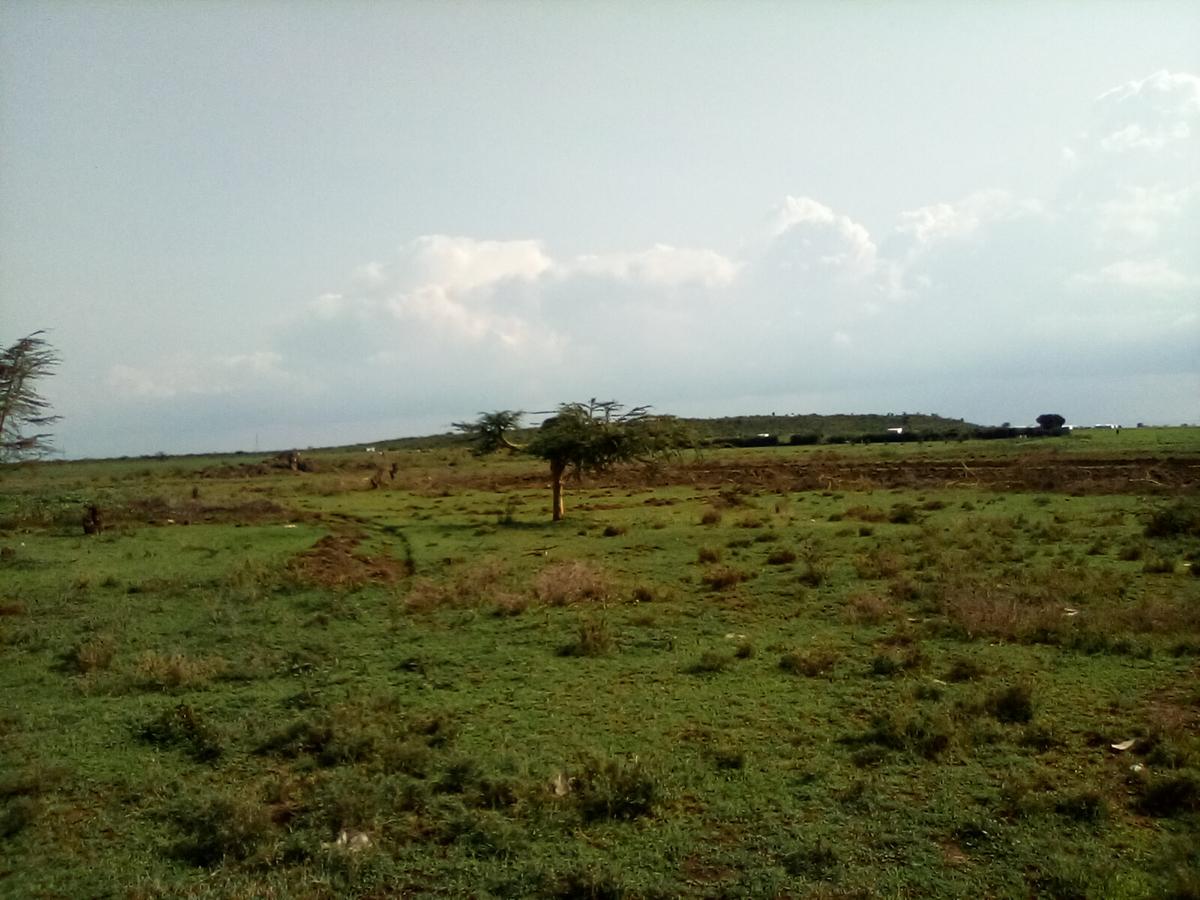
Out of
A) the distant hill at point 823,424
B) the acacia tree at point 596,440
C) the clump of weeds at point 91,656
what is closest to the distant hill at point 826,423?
the distant hill at point 823,424

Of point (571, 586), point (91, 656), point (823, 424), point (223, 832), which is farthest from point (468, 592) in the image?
point (823, 424)

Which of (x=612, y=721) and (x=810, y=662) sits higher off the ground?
(x=810, y=662)

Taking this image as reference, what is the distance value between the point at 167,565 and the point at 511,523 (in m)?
13.0

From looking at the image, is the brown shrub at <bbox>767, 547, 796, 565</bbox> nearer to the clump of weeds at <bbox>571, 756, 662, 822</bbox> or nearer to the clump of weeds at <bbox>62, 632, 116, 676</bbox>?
the clump of weeds at <bbox>571, 756, 662, 822</bbox>

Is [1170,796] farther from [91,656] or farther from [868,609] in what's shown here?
[91,656]

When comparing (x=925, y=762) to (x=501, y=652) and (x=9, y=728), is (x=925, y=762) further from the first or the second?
(x=9, y=728)

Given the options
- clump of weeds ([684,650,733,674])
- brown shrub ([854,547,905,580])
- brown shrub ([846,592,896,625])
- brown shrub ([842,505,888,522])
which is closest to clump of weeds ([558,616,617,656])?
clump of weeds ([684,650,733,674])

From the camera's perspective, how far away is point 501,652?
13.1 m

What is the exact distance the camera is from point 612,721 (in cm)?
985

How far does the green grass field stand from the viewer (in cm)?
657

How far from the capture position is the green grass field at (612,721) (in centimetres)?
657

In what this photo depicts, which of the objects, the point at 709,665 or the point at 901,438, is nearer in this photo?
the point at 709,665

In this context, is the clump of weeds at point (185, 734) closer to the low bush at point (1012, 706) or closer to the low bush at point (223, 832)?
the low bush at point (223, 832)

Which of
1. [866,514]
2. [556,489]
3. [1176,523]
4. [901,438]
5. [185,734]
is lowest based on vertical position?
[185,734]
